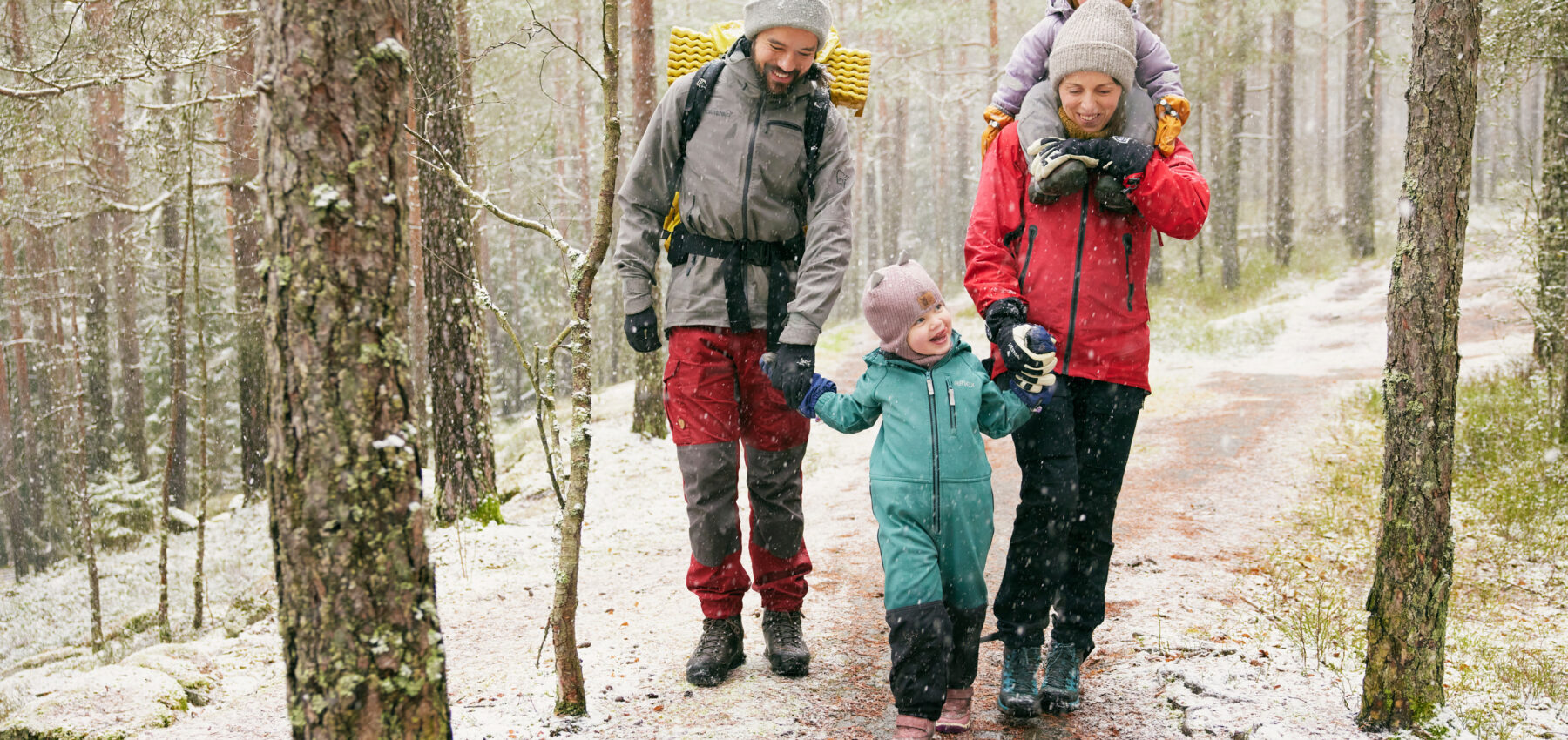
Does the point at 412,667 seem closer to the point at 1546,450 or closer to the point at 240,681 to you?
the point at 240,681

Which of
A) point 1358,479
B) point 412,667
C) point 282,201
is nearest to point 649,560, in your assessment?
point 412,667

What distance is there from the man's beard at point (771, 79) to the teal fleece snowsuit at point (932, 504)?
1166 millimetres

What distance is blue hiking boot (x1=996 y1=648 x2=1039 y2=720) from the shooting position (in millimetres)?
3098

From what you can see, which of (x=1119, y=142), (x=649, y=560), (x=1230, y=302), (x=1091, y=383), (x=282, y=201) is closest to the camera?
(x=282, y=201)

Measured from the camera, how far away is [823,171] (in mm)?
3469

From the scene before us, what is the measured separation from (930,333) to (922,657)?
41.3 inches

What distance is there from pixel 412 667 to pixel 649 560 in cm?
390

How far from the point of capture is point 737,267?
3.41 meters

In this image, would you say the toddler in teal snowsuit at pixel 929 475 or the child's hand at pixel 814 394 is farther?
the child's hand at pixel 814 394

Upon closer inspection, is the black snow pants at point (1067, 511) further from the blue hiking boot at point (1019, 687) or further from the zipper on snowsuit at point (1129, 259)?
the zipper on snowsuit at point (1129, 259)

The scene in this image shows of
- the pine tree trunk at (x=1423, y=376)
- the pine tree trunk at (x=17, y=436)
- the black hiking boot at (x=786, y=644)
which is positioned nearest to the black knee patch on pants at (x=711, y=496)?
the black hiking boot at (x=786, y=644)

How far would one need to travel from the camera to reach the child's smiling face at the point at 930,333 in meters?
2.99

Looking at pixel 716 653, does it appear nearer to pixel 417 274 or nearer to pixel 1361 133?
pixel 417 274

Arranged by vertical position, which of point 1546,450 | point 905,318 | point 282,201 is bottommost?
point 1546,450
